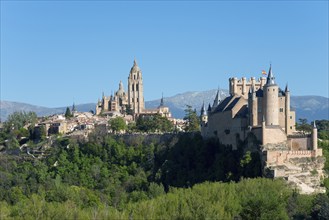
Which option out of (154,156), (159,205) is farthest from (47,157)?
(159,205)

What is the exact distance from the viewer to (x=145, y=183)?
8912 centimetres

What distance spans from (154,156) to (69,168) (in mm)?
10662

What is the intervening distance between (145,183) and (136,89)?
162 ft

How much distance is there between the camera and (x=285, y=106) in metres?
77.1

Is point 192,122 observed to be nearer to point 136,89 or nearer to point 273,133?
point 136,89

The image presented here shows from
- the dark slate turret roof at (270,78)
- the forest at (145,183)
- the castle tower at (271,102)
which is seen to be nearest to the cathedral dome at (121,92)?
the forest at (145,183)

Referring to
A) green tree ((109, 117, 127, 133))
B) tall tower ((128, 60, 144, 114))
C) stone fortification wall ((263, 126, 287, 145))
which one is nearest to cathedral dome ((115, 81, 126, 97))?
tall tower ((128, 60, 144, 114))

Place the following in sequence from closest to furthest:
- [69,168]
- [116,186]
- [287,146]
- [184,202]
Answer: [184,202], [287,146], [116,186], [69,168]

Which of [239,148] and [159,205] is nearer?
[159,205]

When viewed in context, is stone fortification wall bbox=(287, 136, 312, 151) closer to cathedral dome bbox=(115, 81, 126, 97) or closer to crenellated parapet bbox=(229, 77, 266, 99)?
crenellated parapet bbox=(229, 77, 266, 99)

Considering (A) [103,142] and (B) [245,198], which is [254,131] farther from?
(A) [103,142]

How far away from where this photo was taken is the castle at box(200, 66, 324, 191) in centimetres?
7244

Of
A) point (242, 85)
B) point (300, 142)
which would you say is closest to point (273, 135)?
point (300, 142)


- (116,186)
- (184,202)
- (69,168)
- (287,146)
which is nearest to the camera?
(184,202)
